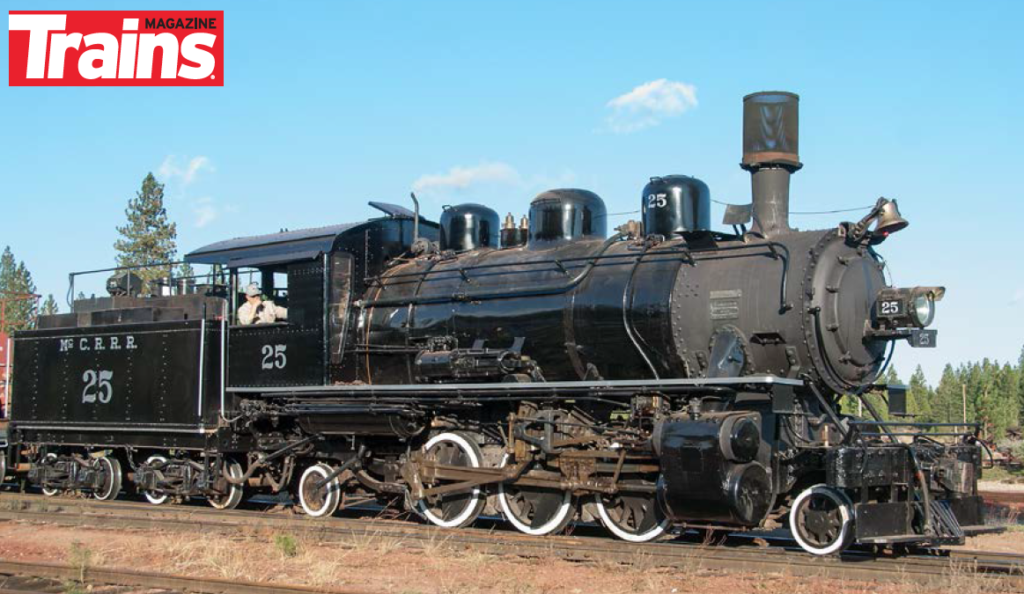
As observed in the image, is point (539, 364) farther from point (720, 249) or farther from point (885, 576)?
point (885, 576)

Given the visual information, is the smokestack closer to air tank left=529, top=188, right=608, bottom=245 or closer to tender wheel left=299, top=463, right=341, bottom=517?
air tank left=529, top=188, right=608, bottom=245

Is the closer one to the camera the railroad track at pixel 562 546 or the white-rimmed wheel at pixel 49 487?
the railroad track at pixel 562 546

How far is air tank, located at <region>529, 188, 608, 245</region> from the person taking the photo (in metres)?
12.4

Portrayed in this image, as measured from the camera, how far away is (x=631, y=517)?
10.8m

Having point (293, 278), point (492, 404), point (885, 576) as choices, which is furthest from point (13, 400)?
point (885, 576)

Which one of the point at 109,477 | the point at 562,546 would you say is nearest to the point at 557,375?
the point at 562,546

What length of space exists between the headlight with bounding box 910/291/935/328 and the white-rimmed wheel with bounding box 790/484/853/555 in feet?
7.01

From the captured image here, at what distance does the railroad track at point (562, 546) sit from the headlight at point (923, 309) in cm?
230

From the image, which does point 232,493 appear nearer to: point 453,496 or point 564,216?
point 453,496

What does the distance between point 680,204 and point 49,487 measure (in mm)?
11132

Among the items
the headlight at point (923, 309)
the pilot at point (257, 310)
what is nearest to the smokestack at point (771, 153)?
the headlight at point (923, 309)

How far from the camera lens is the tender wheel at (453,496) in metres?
11.8

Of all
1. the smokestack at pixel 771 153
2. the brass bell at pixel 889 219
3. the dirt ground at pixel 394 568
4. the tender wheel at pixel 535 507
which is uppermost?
the smokestack at pixel 771 153

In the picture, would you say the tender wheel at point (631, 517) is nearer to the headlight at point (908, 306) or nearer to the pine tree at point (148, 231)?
the headlight at point (908, 306)
